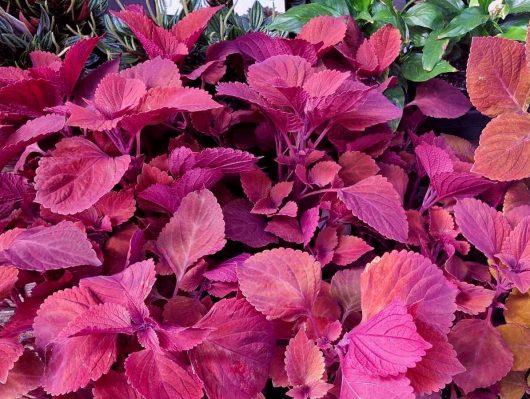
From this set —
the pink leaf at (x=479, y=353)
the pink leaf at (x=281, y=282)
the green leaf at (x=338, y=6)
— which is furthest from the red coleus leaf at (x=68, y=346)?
the green leaf at (x=338, y=6)

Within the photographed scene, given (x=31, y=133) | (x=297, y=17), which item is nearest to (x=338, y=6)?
(x=297, y=17)

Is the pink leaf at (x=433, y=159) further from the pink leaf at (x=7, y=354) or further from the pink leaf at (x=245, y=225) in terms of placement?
the pink leaf at (x=7, y=354)

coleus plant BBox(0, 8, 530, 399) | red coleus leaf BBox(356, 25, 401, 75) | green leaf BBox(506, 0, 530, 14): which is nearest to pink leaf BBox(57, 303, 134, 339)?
coleus plant BBox(0, 8, 530, 399)

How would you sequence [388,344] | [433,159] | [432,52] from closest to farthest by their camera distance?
[388,344] < [433,159] < [432,52]

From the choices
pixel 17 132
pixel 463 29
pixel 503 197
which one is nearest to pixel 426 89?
pixel 463 29

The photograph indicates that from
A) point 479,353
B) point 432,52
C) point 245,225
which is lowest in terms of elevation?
point 479,353

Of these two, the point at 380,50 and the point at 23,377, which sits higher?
the point at 380,50

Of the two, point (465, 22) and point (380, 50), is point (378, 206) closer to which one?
point (380, 50)

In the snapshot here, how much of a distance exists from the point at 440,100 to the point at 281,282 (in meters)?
0.41

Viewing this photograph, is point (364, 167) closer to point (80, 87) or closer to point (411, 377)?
point (411, 377)

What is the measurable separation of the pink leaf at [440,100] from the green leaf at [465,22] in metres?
0.07

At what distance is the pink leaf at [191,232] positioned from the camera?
540 millimetres

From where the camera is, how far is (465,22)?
76cm

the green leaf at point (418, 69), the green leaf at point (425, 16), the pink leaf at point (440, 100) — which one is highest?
the green leaf at point (425, 16)
